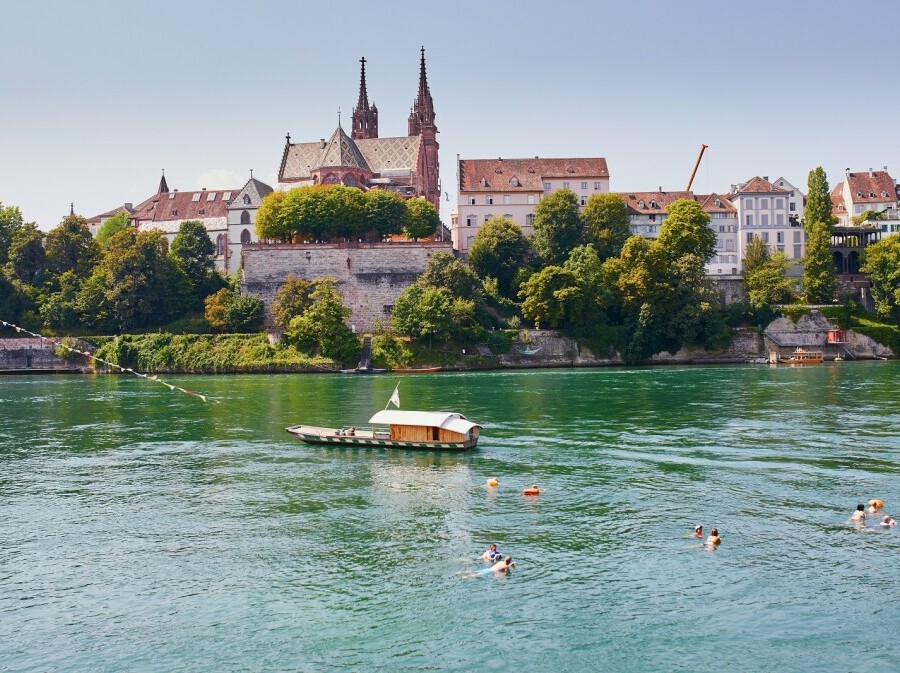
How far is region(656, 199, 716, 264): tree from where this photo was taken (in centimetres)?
9819

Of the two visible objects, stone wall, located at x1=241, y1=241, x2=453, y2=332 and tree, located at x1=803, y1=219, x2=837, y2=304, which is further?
stone wall, located at x1=241, y1=241, x2=453, y2=332

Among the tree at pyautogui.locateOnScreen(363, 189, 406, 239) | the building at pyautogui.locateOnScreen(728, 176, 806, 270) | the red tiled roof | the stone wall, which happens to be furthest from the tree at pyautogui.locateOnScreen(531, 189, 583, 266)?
the red tiled roof

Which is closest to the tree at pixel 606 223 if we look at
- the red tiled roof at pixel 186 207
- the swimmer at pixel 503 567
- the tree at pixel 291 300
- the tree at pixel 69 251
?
the tree at pixel 291 300

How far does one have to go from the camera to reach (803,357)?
310ft

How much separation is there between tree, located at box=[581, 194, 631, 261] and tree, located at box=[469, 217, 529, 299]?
8.57 metres

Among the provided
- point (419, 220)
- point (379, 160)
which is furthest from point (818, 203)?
point (379, 160)

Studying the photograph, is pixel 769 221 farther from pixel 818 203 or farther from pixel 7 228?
pixel 7 228

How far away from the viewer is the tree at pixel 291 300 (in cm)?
9400

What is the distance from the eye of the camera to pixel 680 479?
35.6m

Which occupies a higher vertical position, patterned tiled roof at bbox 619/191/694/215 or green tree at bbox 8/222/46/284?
patterned tiled roof at bbox 619/191/694/215

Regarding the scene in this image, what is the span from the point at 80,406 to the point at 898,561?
51.4 metres

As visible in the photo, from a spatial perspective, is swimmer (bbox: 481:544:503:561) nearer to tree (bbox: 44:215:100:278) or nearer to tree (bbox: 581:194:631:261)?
tree (bbox: 581:194:631:261)

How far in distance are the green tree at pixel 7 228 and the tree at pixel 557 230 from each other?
2358 inches

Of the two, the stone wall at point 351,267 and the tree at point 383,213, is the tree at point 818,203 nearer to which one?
the stone wall at point 351,267
